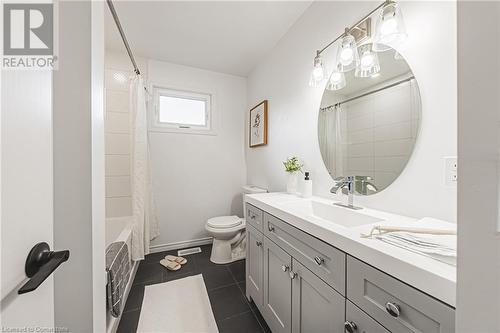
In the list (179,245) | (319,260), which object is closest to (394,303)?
(319,260)

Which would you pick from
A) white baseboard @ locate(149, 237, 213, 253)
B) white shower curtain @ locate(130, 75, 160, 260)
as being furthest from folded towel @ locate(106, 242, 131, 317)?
white baseboard @ locate(149, 237, 213, 253)

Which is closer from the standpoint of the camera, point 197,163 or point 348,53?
point 348,53

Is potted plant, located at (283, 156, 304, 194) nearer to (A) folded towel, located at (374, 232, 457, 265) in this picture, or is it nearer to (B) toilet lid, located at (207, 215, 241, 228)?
(B) toilet lid, located at (207, 215, 241, 228)

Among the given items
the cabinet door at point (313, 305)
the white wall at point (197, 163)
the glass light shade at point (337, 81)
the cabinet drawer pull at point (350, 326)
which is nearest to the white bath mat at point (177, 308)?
the cabinet door at point (313, 305)

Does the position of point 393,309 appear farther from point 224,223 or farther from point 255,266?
point 224,223

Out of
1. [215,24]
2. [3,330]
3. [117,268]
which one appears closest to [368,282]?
[3,330]

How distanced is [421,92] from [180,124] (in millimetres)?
2402

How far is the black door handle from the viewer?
0.39 m

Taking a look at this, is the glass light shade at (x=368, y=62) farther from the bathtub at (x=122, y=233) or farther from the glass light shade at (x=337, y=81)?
the bathtub at (x=122, y=233)

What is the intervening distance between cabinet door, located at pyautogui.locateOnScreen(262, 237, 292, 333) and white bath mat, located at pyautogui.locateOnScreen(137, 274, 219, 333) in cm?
42

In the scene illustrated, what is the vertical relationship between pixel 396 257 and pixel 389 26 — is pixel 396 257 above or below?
below

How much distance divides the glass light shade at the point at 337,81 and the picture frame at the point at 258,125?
98 cm

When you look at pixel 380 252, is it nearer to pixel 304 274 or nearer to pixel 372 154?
pixel 304 274

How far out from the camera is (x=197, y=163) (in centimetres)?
255
